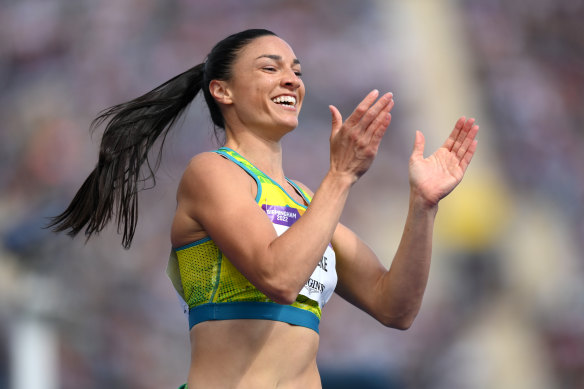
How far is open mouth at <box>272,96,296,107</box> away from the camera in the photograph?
2.67 metres

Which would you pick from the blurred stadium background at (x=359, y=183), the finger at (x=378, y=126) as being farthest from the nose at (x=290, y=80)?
the blurred stadium background at (x=359, y=183)

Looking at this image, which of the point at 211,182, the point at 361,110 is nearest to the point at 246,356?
the point at 211,182

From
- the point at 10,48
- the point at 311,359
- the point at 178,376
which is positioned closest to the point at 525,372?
the point at 178,376

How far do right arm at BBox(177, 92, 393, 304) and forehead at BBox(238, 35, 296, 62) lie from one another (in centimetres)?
50

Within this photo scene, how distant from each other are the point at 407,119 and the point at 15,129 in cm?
321

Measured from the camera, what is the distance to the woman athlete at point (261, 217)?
2234 mm

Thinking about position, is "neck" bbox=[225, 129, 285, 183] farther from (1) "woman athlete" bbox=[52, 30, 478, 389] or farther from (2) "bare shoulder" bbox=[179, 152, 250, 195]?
(2) "bare shoulder" bbox=[179, 152, 250, 195]

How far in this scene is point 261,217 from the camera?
7.45ft

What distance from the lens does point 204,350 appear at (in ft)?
7.84

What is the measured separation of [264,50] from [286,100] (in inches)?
7.9

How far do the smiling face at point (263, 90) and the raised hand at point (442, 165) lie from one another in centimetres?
42

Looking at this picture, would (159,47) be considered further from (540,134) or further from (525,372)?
(525,372)

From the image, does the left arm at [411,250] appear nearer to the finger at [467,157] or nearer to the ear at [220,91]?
the finger at [467,157]

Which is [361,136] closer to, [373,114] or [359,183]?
[373,114]
